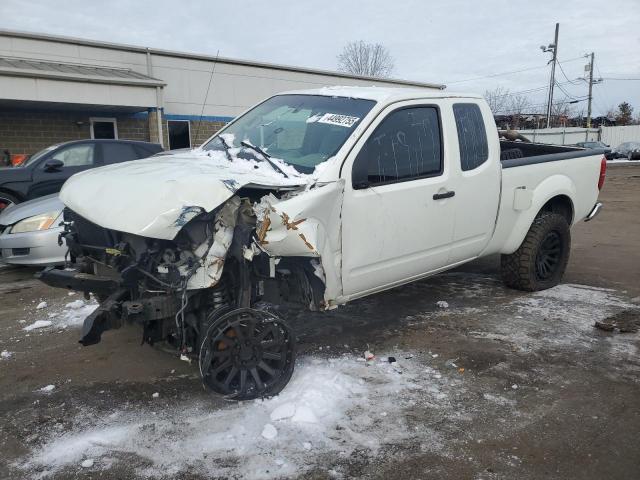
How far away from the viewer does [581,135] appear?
1721 inches

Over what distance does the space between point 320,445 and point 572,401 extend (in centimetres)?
169

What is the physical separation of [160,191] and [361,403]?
5.83 feet

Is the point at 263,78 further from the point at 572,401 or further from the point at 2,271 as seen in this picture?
the point at 572,401

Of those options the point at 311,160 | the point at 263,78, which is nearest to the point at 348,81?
the point at 263,78

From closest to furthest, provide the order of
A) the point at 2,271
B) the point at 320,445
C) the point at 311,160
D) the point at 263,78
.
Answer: the point at 320,445 → the point at 311,160 → the point at 2,271 → the point at 263,78

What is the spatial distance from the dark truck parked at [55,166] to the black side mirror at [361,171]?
583cm

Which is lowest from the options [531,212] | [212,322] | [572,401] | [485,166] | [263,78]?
[572,401]

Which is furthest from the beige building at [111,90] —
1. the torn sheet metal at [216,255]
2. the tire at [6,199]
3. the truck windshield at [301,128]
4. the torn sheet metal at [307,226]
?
Answer: the torn sheet metal at [216,255]

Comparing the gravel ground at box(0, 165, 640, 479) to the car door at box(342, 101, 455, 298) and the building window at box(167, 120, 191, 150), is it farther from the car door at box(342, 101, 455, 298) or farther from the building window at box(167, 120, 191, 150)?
the building window at box(167, 120, 191, 150)

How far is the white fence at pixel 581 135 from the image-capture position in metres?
42.6

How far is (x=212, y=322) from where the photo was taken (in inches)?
124

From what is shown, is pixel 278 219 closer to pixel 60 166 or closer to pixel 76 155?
pixel 60 166

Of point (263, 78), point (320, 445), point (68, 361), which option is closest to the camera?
point (320, 445)

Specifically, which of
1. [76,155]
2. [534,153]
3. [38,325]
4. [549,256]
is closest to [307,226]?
[38,325]
